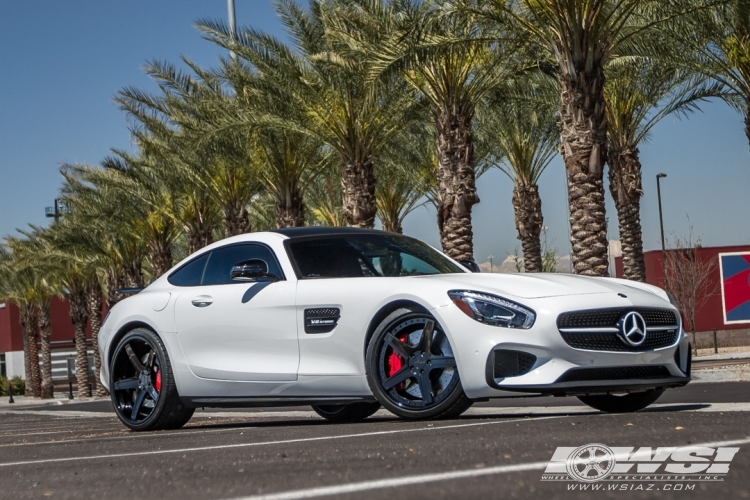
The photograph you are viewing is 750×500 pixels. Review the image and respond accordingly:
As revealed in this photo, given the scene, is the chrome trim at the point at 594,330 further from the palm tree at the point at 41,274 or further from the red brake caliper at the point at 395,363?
the palm tree at the point at 41,274

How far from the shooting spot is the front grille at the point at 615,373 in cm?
657

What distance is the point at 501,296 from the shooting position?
675 centimetres

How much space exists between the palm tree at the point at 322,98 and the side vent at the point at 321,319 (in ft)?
46.8

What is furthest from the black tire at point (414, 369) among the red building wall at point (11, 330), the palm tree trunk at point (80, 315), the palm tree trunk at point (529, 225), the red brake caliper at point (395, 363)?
the red building wall at point (11, 330)

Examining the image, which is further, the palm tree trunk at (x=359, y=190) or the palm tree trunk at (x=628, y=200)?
the palm tree trunk at (x=628, y=200)

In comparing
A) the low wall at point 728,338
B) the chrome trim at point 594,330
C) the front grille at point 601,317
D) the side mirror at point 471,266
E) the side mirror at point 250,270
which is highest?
the side mirror at point 250,270

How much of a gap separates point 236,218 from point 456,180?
8.70 meters

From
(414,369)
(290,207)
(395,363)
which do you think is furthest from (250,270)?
(290,207)

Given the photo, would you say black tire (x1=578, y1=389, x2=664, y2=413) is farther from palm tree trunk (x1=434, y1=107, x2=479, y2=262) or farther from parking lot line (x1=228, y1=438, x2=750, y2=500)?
palm tree trunk (x1=434, y1=107, x2=479, y2=262)

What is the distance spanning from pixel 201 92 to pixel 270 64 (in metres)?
3.75

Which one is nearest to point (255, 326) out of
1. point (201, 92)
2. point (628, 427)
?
point (628, 427)

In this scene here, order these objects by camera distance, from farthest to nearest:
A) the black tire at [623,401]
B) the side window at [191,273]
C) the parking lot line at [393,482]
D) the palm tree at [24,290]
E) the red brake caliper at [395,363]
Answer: the palm tree at [24,290] < the side window at [191,273] < the black tire at [623,401] < the red brake caliper at [395,363] < the parking lot line at [393,482]

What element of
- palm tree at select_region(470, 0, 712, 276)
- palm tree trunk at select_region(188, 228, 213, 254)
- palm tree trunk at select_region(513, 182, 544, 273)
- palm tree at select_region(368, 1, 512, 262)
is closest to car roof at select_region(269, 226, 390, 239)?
palm tree at select_region(470, 0, 712, 276)

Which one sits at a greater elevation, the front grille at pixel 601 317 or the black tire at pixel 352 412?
the front grille at pixel 601 317
